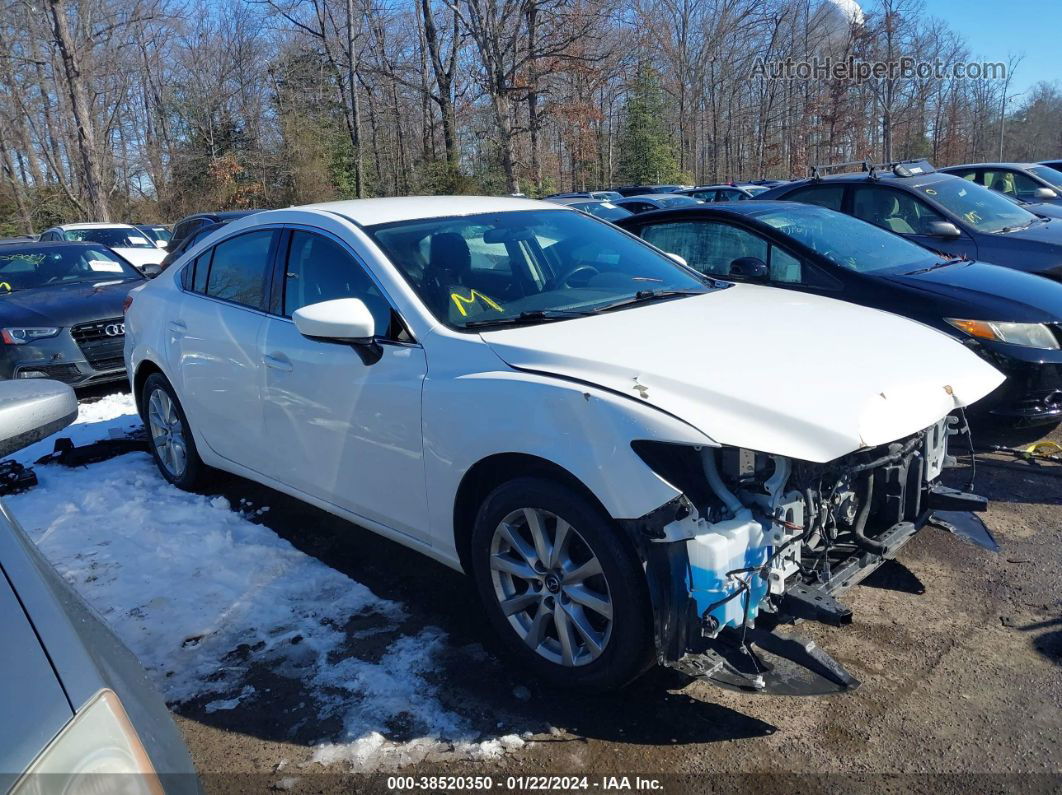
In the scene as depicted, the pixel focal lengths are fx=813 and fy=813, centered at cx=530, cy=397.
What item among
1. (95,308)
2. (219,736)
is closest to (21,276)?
(95,308)

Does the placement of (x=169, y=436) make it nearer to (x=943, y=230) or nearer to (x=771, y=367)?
(x=771, y=367)

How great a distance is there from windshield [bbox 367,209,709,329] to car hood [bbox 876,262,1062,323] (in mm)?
1897

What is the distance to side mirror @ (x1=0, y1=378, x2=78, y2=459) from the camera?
Answer: 194 cm

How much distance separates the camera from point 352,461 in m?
3.53

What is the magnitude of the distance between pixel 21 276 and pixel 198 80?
36.0 m

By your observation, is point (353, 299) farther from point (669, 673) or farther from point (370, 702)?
point (669, 673)

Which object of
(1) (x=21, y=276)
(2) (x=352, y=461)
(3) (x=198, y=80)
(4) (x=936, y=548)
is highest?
(3) (x=198, y=80)

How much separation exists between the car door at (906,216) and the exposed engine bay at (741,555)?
4.99m

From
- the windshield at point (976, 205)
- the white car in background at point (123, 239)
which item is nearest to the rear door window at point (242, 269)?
the windshield at point (976, 205)

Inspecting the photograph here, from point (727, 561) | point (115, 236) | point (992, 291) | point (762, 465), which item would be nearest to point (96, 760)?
point (727, 561)

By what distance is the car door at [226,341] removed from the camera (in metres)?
4.12

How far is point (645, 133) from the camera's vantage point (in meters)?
41.9

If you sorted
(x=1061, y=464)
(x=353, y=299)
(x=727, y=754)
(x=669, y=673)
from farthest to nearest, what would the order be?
(x=1061, y=464) → (x=353, y=299) → (x=669, y=673) → (x=727, y=754)
